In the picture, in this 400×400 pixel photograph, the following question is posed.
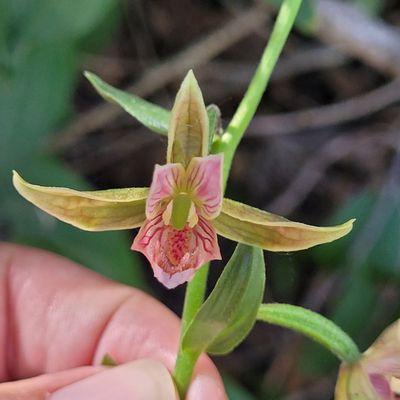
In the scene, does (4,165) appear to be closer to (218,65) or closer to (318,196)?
(218,65)

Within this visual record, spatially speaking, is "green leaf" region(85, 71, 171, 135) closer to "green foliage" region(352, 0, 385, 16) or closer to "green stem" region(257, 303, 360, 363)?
"green stem" region(257, 303, 360, 363)

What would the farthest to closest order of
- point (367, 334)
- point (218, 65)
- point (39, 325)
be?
1. point (218, 65)
2. point (367, 334)
3. point (39, 325)

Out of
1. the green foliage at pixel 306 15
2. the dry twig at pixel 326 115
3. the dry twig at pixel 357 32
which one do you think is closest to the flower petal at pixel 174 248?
the green foliage at pixel 306 15

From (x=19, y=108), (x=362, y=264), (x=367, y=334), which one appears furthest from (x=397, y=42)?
(x=19, y=108)

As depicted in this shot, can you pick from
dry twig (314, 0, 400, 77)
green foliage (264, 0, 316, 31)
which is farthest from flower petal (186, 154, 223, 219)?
dry twig (314, 0, 400, 77)

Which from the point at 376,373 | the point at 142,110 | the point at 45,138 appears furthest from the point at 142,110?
the point at 45,138

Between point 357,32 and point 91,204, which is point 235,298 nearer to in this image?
point 91,204
